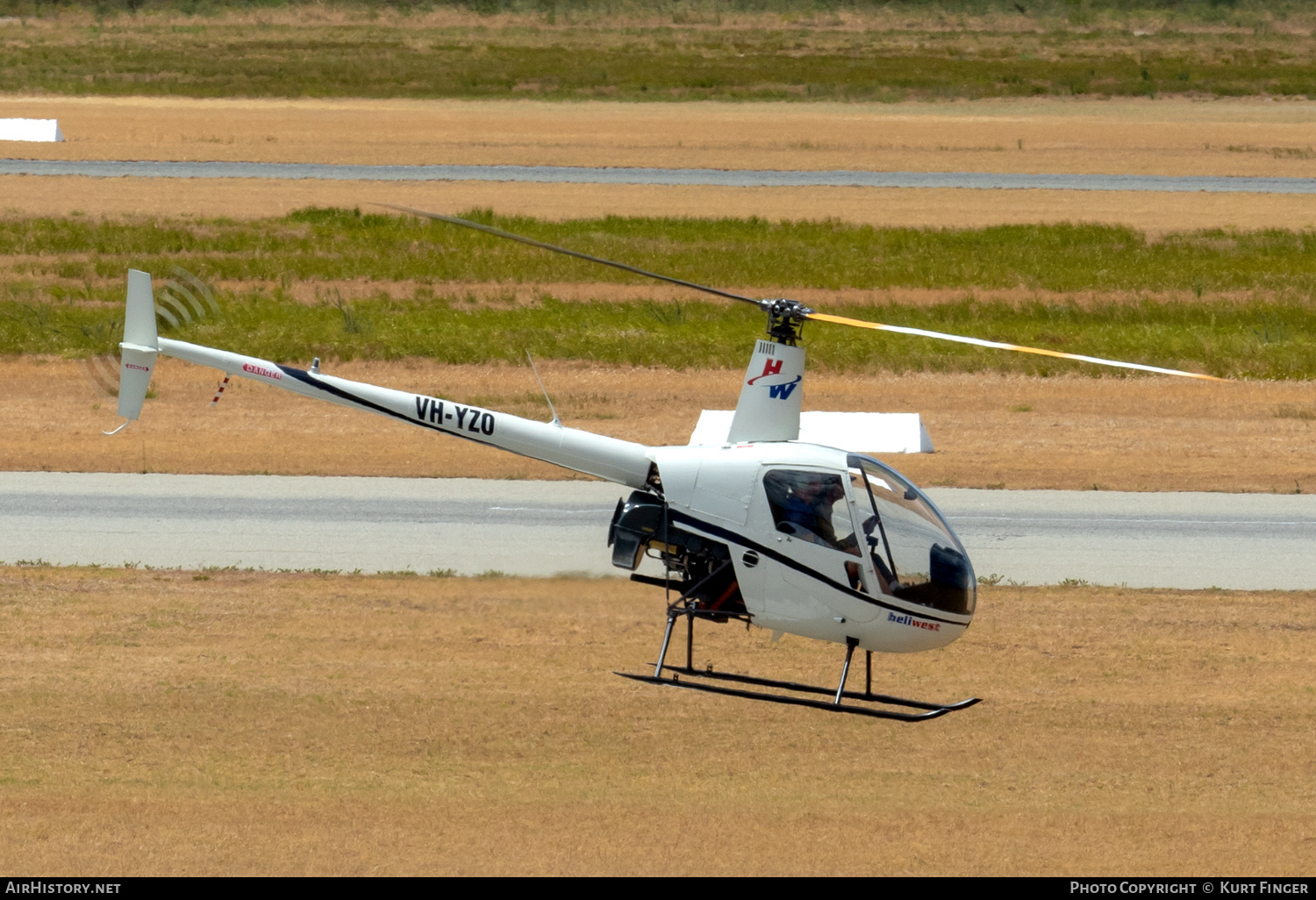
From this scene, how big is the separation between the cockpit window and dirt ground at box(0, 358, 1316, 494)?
11096 mm

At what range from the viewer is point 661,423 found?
93.8 feet

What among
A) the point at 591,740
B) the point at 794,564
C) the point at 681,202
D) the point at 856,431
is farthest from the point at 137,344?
the point at 681,202

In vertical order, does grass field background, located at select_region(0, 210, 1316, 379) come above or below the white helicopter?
above

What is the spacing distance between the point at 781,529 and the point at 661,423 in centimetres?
1422

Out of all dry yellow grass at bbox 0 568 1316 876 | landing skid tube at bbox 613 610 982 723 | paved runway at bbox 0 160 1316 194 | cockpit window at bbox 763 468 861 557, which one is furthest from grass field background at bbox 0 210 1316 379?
cockpit window at bbox 763 468 861 557

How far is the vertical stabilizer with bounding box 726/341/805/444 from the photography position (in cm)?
1494

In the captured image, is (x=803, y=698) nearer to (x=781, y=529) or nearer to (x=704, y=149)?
(x=781, y=529)

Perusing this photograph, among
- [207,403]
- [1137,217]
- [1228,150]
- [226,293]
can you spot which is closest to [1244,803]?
[207,403]

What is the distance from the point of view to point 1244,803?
46.9 feet

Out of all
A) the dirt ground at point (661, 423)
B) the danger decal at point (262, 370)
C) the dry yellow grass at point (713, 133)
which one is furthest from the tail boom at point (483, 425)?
the dry yellow grass at point (713, 133)

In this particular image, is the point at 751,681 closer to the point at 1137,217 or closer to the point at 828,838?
the point at 828,838

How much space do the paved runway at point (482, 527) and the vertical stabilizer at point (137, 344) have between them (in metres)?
3.55

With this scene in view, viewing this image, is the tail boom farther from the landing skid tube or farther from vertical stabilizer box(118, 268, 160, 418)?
the landing skid tube

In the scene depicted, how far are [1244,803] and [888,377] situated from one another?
61.8 ft
